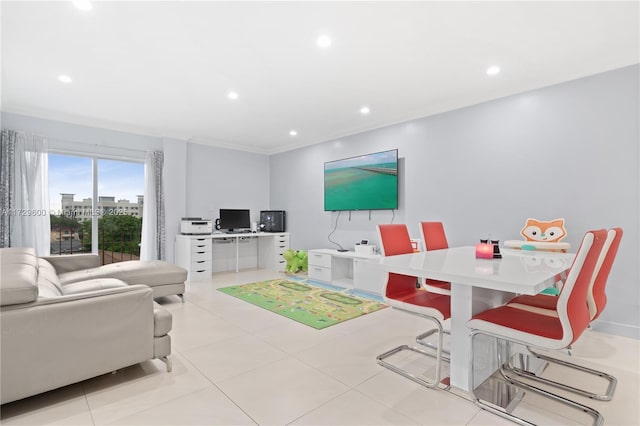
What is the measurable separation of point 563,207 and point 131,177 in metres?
6.06

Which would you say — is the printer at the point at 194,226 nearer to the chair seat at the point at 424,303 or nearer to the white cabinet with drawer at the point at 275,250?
the white cabinet with drawer at the point at 275,250

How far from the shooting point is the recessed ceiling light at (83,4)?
84.8 inches

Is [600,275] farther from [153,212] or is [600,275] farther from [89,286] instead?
[153,212]

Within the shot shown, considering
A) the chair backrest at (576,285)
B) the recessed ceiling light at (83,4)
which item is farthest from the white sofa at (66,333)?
the chair backrest at (576,285)

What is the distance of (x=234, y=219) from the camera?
20.4 ft

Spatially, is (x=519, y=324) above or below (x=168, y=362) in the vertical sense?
above

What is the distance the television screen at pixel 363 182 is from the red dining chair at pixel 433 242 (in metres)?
1.50

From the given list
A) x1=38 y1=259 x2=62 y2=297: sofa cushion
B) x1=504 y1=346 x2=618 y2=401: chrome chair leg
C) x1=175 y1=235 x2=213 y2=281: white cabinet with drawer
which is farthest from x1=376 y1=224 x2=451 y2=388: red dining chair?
x1=175 y1=235 x2=213 y2=281: white cabinet with drawer

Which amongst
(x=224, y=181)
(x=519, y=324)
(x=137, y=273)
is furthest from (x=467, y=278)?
(x=224, y=181)

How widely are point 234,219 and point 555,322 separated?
213 inches

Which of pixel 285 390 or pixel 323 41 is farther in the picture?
pixel 323 41

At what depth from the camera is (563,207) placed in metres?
3.21

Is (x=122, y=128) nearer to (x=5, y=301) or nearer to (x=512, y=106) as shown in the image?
(x=5, y=301)

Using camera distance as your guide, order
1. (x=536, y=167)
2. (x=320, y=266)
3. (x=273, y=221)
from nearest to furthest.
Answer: (x=536, y=167) → (x=320, y=266) → (x=273, y=221)
